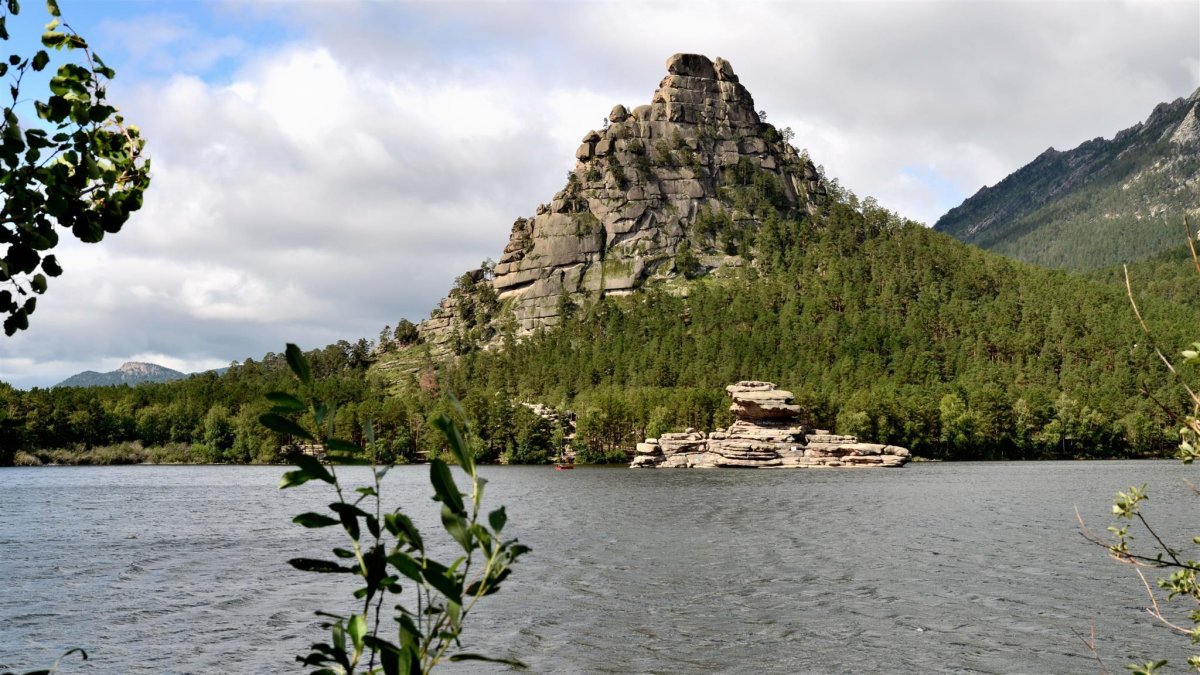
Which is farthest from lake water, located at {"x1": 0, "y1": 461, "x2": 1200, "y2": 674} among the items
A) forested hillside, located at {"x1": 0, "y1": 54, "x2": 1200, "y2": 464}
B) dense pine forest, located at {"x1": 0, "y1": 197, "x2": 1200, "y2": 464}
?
forested hillside, located at {"x1": 0, "y1": 54, "x2": 1200, "y2": 464}

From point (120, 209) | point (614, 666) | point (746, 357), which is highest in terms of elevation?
point (746, 357)

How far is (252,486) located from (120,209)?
4042 inches

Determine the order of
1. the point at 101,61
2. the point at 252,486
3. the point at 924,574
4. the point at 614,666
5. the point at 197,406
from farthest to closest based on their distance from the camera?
the point at 197,406 → the point at 252,486 → the point at 924,574 → the point at 614,666 → the point at 101,61

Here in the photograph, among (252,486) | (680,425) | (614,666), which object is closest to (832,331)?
(680,425)

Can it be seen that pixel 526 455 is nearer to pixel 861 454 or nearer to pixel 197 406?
pixel 861 454

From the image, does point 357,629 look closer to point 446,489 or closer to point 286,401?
point 446,489

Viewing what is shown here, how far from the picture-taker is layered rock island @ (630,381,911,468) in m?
130

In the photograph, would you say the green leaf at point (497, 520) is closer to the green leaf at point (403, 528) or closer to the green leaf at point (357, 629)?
the green leaf at point (403, 528)

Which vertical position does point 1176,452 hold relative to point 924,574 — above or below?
above

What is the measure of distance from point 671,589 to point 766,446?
97308 mm

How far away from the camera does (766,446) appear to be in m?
131

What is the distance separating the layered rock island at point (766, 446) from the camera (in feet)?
426

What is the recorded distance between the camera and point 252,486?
10031 cm

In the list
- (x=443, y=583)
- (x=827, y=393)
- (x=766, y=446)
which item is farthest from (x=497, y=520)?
(x=827, y=393)
